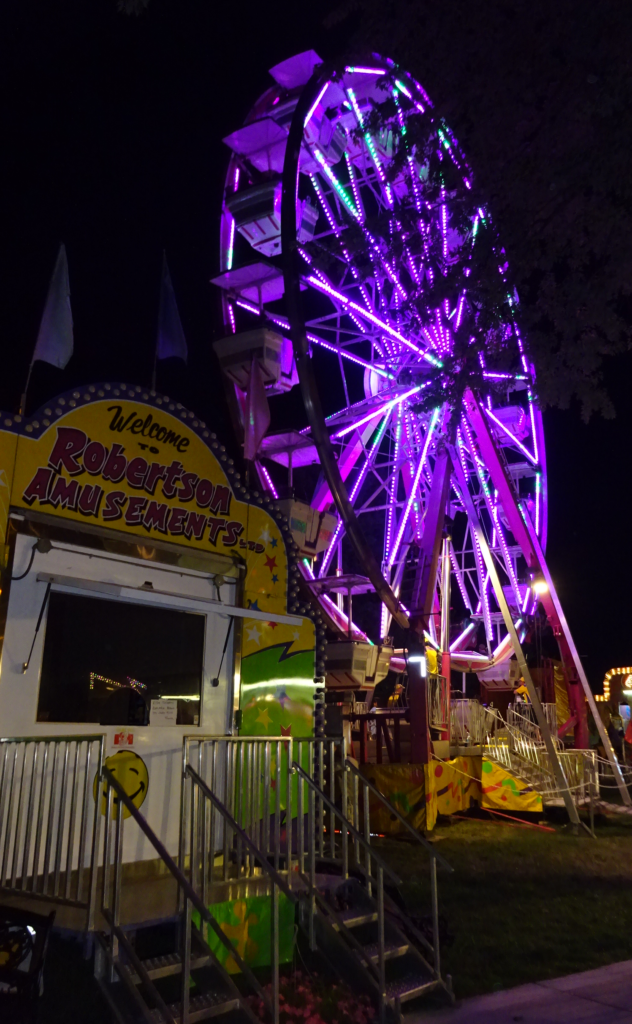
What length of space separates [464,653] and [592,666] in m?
30.6

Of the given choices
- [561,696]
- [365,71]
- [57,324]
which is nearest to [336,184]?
[365,71]

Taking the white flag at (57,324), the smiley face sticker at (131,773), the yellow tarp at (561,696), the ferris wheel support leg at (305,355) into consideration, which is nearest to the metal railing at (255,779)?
the smiley face sticker at (131,773)

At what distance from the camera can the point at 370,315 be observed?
1527 centimetres

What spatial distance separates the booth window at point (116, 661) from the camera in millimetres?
5734

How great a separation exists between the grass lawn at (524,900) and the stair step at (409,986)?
0.29 metres

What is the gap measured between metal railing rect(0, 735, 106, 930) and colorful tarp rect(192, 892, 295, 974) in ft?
3.08

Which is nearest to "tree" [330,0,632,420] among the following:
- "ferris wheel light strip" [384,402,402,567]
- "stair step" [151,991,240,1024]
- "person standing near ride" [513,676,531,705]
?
"stair step" [151,991,240,1024]

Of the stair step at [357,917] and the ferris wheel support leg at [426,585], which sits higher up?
the ferris wheel support leg at [426,585]

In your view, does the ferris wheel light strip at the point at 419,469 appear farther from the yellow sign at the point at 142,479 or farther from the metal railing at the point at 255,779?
the metal railing at the point at 255,779

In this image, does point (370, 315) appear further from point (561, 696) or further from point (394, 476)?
point (561, 696)

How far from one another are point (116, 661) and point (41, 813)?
1.52 meters

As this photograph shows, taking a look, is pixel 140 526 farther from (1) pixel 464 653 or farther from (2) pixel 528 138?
(1) pixel 464 653

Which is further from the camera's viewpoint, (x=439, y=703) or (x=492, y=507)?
(x=492, y=507)

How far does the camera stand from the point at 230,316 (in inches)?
583
